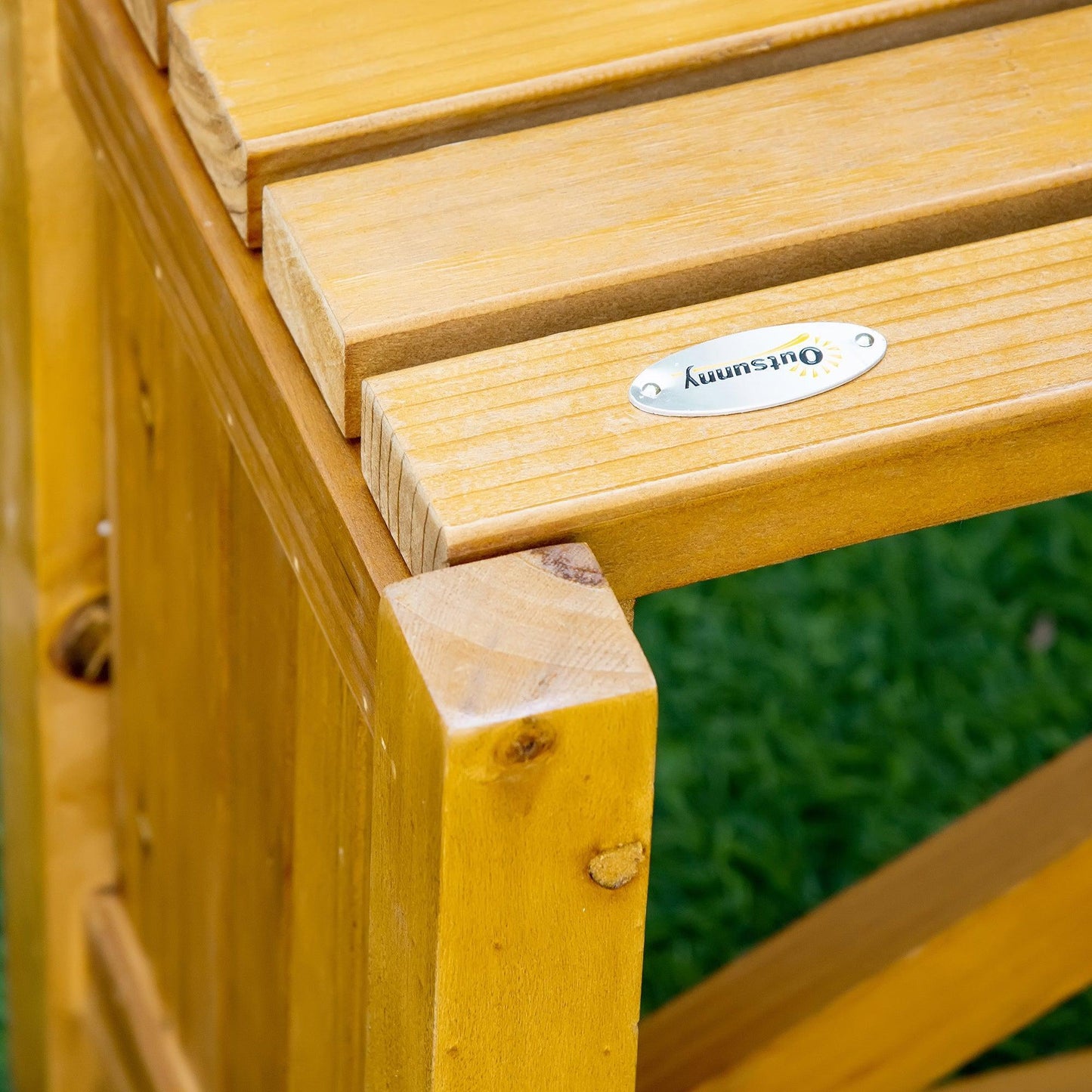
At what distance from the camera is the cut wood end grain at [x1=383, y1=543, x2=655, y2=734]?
2.40 feet

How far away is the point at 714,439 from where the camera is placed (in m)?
0.82

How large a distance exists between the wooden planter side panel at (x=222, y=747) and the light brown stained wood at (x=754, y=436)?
198mm

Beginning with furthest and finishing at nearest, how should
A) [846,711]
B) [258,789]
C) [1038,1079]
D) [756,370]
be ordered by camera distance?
[846,711]
[1038,1079]
[258,789]
[756,370]

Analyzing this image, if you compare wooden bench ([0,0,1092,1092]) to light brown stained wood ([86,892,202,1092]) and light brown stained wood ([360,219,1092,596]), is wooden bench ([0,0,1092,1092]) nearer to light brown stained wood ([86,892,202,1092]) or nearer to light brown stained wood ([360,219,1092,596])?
light brown stained wood ([360,219,1092,596])

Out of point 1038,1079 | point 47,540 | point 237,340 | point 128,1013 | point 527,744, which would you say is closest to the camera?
point 527,744

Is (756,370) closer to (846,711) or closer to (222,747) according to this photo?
(222,747)

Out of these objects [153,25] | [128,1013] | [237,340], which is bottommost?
[128,1013]

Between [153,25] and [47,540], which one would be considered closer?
[153,25]

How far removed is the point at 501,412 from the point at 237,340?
226 millimetres

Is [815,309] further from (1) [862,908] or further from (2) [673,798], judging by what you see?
(2) [673,798]

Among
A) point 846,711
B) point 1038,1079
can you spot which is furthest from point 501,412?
point 846,711

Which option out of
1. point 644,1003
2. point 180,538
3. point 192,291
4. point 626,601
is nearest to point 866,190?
point 626,601

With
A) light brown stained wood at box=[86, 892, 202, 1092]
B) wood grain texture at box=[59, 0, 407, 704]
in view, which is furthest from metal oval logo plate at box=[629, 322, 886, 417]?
light brown stained wood at box=[86, 892, 202, 1092]

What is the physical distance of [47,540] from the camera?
1.54m
